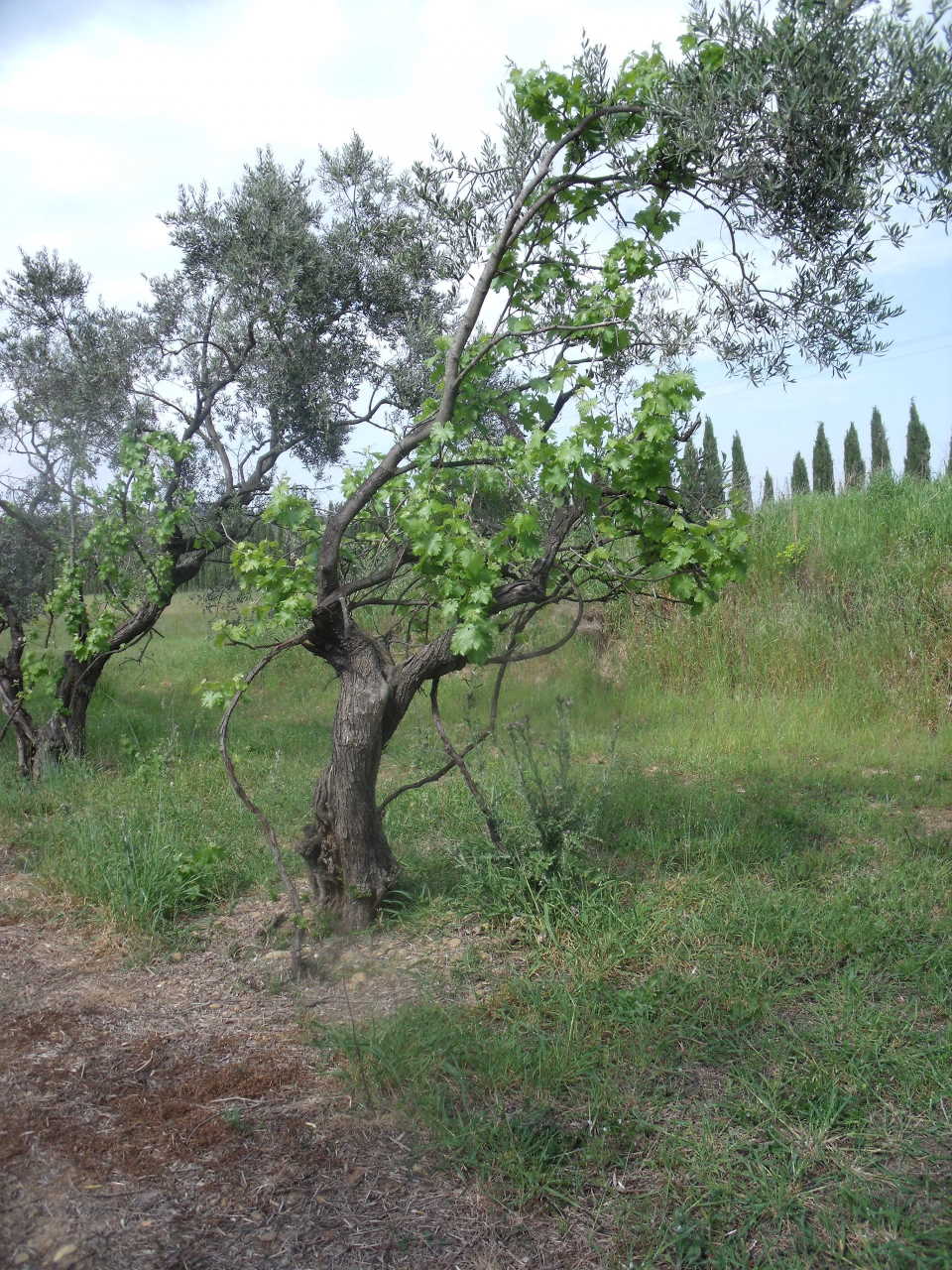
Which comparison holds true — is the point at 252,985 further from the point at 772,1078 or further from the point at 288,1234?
the point at 772,1078

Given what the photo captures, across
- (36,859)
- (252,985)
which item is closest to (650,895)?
(252,985)

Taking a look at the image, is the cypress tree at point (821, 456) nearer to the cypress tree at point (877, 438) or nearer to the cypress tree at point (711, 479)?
the cypress tree at point (877, 438)

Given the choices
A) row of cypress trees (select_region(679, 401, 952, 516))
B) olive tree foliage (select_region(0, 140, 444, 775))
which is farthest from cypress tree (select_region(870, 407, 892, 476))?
olive tree foliage (select_region(0, 140, 444, 775))

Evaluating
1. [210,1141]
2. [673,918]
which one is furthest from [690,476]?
[210,1141]

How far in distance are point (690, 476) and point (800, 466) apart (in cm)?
1596

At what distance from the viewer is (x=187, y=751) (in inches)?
340

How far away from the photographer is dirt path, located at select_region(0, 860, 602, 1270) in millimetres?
2730

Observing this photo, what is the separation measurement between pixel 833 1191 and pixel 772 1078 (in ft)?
1.79

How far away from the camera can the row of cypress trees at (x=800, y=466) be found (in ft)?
17.9

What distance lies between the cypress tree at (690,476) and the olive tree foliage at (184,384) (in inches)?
86.3

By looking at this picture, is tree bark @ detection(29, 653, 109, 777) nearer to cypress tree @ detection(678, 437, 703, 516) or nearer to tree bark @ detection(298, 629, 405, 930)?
tree bark @ detection(298, 629, 405, 930)

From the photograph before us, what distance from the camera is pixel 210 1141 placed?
319 cm

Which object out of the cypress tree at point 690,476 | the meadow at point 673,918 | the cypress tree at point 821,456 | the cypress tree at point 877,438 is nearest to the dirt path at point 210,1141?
the meadow at point 673,918

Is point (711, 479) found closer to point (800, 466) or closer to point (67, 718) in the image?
point (67, 718)
